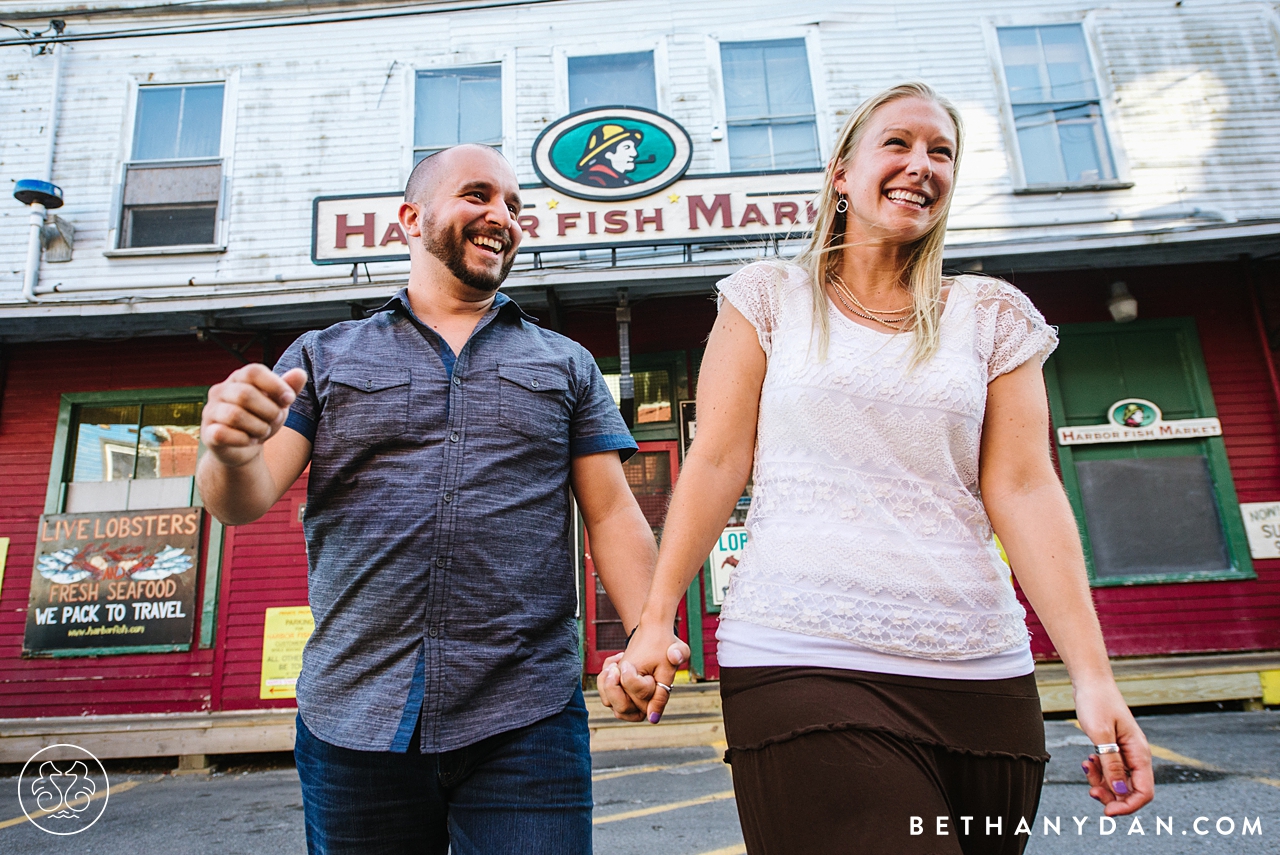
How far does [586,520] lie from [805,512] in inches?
25.4

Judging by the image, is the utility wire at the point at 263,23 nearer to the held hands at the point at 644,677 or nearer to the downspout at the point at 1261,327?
the downspout at the point at 1261,327

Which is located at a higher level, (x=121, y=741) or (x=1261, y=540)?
(x=1261, y=540)

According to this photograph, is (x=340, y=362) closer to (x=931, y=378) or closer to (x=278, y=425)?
(x=278, y=425)

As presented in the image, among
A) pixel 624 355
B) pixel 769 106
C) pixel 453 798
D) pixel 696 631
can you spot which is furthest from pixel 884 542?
pixel 769 106

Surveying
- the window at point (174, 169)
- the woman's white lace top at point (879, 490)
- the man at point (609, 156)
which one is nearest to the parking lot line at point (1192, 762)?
the woman's white lace top at point (879, 490)

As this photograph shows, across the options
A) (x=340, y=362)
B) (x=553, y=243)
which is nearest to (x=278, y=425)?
(x=340, y=362)

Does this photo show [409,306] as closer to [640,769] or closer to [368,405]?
[368,405]

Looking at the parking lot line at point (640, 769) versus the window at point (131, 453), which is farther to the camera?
the window at point (131, 453)

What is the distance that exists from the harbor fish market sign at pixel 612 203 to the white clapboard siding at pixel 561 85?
39.4 inches

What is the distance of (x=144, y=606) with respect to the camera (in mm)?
7535

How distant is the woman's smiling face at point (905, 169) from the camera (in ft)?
5.49

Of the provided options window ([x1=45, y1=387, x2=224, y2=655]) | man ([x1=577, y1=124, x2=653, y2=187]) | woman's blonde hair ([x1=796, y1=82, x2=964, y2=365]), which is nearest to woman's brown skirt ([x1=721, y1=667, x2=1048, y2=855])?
woman's blonde hair ([x1=796, y1=82, x2=964, y2=365])

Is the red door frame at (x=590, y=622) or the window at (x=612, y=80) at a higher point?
the window at (x=612, y=80)

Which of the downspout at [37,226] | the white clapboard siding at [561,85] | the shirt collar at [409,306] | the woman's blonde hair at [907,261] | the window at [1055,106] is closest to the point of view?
the woman's blonde hair at [907,261]
